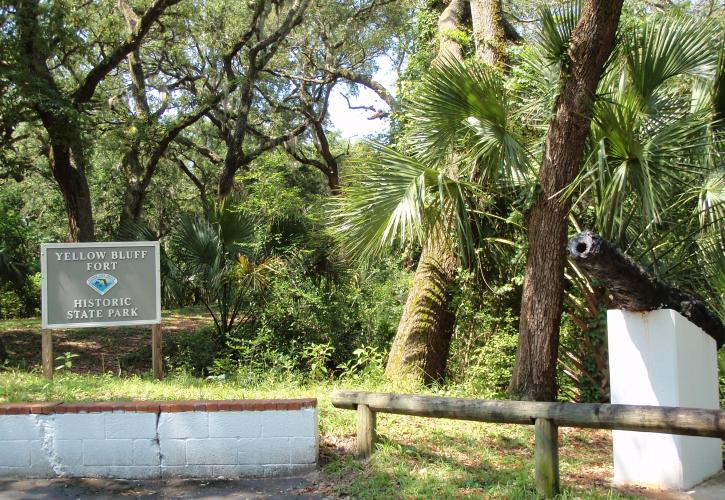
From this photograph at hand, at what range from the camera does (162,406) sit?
18.8ft

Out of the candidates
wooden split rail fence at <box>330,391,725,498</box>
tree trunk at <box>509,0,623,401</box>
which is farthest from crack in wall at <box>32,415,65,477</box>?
tree trunk at <box>509,0,623,401</box>

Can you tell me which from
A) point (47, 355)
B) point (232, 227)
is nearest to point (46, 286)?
point (47, 355)

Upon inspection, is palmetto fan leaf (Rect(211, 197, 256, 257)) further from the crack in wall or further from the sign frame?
the crack in wall

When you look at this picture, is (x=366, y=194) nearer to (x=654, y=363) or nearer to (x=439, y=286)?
(x=439, y=286)

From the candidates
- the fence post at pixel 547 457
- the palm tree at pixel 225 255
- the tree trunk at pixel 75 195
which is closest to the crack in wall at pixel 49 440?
the fence post at pixel 547 457

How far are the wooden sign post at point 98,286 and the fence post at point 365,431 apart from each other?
13.0ft

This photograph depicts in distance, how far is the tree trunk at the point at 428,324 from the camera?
9375 millimetres

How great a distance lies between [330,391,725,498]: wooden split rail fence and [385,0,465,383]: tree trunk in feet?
10.9

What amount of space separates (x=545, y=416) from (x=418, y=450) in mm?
1519

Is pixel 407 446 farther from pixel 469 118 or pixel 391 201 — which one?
pixel 469 118

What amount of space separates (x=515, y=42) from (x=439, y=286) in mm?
4828

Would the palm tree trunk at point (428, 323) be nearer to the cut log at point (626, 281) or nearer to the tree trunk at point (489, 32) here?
the tree trunk at point (489, 32)

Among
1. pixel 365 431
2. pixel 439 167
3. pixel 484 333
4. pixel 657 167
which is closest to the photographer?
pixel 365 431

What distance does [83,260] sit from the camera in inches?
339
